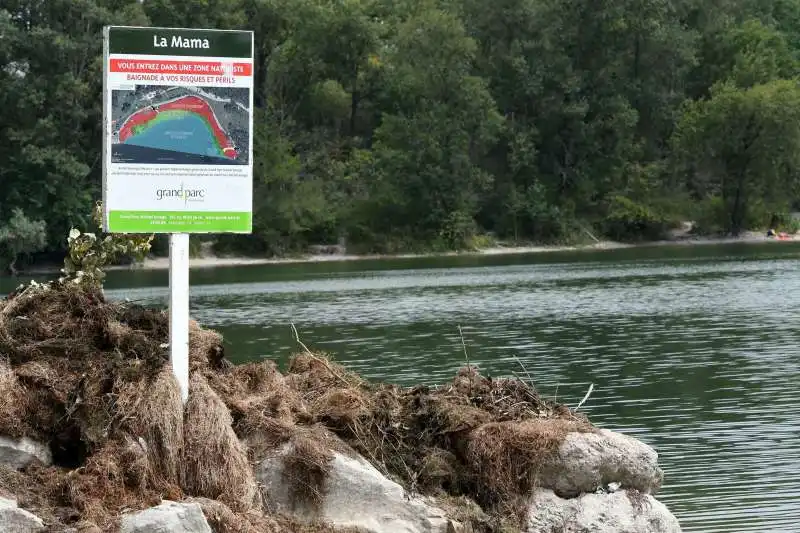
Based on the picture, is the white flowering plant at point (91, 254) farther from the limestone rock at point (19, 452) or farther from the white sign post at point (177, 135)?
the limestone rock at point (19, 452)

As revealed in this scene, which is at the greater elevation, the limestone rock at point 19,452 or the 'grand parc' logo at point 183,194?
the 'grand parc' logo at point 183,194

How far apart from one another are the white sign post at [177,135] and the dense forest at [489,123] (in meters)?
74.5

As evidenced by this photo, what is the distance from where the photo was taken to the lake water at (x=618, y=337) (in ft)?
62.5

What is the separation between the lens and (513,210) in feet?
327

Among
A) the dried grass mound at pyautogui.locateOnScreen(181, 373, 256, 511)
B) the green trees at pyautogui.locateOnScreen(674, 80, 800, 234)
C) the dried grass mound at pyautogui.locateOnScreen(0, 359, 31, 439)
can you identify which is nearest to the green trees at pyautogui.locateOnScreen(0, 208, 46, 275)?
the green trees at pyautogui.locateOnScreen(674, 80, 800, 234)

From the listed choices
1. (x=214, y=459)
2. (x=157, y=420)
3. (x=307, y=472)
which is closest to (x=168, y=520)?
(x=214, y=459)

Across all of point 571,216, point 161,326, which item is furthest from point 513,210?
point 161,326

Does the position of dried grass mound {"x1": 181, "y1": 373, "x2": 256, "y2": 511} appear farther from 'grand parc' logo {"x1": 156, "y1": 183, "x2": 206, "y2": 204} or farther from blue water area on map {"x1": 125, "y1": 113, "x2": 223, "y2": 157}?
blue water area on map {"x1": 125, "y1": 113, "x2": 223, "y2": 157}

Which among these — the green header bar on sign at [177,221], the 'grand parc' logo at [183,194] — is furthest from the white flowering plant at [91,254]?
the 'grand parc' logo at [183,194]

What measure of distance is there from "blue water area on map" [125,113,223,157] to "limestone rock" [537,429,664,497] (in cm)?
439

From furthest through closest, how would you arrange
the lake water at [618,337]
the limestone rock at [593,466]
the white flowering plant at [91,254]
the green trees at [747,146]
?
1. the green trees at [747,146]
2. the lake water at [618,337]
3. the white flowering plant at [91,254]
4. the limestone rock at [593,466]

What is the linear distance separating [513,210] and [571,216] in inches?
185

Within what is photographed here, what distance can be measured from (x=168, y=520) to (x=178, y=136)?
13.5 feet

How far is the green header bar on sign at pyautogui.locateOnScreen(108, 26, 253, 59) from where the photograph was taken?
1325cm
